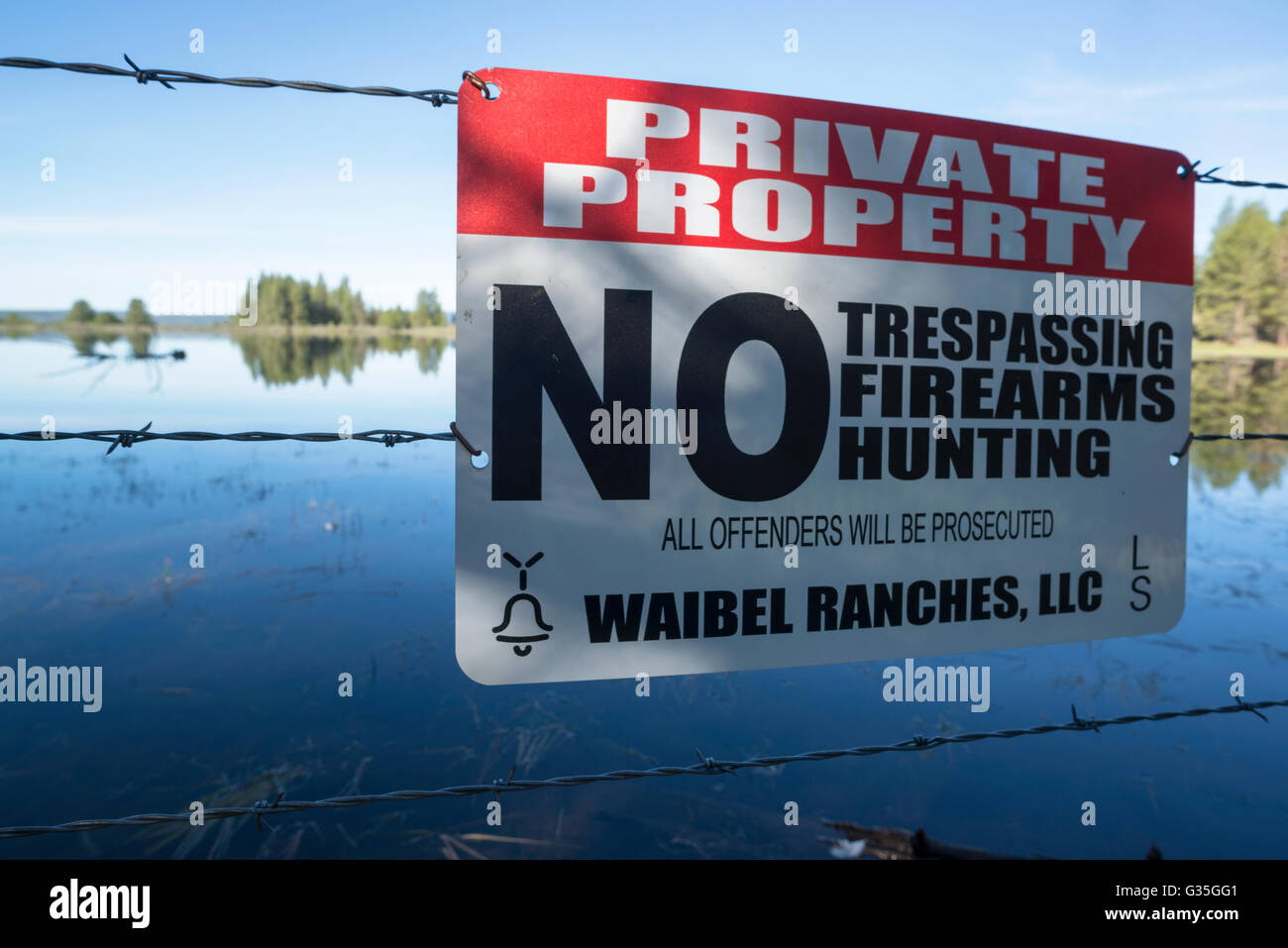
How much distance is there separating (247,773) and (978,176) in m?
6.04

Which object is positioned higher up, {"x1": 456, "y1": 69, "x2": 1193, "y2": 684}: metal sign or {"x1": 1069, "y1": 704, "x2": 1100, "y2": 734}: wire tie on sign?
{"x1": 456, "y1": 69, "x2": 1193, "y2": 684}: metal sign

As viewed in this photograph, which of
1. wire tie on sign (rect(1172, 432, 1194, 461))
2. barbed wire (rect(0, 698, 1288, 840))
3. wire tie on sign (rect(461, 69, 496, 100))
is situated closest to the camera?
barbed wire (rect(0, 698, 1288, 840))

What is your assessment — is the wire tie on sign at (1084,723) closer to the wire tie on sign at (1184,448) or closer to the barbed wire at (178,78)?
the wire tie on sign at (1184,448)

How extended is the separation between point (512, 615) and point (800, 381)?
80cm

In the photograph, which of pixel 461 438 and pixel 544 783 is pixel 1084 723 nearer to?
pixel 544 783

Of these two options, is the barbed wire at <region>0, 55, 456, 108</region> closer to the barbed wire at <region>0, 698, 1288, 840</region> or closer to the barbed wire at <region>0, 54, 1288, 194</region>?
the barbed wire at <region>0, 54, 1288, 194</region>

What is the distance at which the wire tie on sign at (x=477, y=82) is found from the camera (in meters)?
1.55

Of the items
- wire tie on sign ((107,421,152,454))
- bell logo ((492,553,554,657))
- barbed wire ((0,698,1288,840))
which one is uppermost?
wire tie on sign ((107,421,152,454))

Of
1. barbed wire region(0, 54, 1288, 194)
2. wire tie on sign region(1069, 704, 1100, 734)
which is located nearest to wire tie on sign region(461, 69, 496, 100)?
barbed wire region(0, 54, 1288, 194)

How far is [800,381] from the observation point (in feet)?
5.79

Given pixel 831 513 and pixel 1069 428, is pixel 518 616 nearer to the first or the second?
pixel 831 513

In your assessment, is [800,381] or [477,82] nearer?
[477,82]

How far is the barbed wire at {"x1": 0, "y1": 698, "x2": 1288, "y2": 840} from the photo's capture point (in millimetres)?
1346

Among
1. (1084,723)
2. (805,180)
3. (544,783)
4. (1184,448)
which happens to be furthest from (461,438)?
(1184,448)
